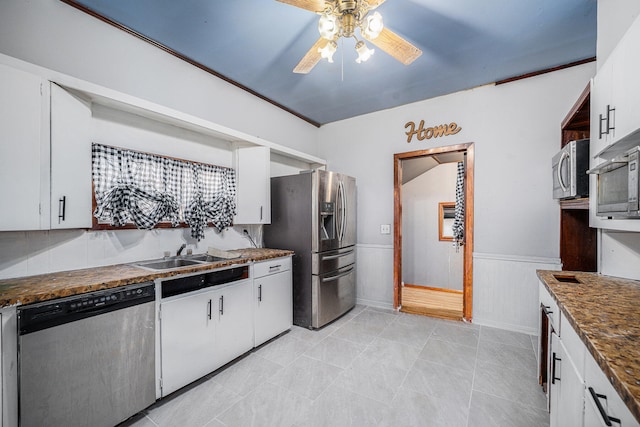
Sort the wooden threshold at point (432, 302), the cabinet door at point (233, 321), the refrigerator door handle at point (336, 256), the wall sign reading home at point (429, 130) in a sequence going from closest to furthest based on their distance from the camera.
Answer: the cabinet door at point (233, 321), the refrigerator door handle at point (336, 256), the wall sign reading home at point (429, 130), the wooden threshold at point (432, 302)

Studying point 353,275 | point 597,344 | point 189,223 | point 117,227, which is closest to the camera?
point 597,344

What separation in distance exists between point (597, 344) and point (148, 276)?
87.0 inches

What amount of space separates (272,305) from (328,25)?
2.42 m

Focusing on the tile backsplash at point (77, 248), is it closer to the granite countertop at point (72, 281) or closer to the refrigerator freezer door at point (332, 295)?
the granite countertop at point (72, 281)

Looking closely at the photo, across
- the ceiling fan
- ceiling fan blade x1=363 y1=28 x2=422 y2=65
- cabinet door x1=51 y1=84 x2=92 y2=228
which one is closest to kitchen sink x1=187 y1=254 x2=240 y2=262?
cabinet door x1=51 y1=84 x2=92 y2=228

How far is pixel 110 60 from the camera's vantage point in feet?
6.77

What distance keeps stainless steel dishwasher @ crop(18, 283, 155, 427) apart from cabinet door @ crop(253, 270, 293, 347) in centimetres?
95

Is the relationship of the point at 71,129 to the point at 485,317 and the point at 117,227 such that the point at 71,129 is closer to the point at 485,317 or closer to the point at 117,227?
the point at 117,227

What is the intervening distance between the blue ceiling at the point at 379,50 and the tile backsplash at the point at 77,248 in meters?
1.67

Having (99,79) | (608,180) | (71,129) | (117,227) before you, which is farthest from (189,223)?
(608,180)

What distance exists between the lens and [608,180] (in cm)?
129

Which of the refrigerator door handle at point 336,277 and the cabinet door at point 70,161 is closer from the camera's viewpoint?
the cabinet door at point 70,161

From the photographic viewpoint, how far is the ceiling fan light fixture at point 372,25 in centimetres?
152

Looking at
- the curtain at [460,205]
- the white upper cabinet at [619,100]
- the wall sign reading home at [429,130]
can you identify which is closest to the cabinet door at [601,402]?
the white upper cabinet at [619,100]
